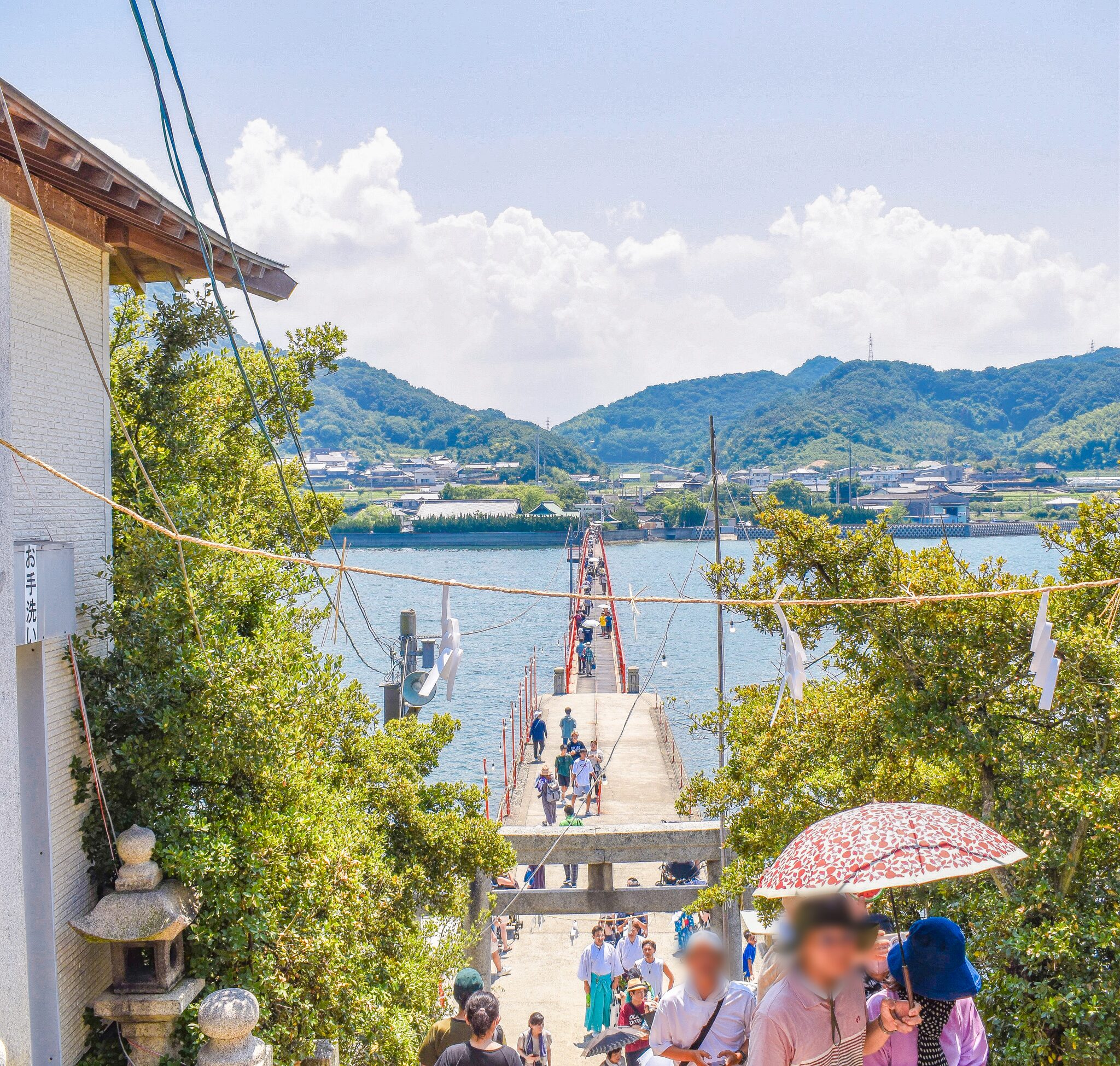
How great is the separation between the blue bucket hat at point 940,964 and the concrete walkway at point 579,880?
894cm

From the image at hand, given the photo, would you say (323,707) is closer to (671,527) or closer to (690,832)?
(690,832)

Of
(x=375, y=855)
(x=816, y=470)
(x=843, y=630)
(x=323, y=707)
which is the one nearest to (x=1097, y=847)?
(x=843, y=630)

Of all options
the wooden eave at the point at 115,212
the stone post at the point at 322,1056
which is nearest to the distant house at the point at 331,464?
the wooden eave at the point at 115,212

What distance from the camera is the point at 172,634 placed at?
598 centimetres

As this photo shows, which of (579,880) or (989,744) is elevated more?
(989,744)

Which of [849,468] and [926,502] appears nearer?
[926,502]

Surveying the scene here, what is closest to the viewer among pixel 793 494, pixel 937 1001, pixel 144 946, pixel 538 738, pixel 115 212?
pixel 937 1001

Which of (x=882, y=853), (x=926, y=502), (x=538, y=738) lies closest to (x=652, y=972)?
(x=882, y=853)

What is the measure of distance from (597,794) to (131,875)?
42.4 feet

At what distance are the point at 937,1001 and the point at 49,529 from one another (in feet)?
17.6

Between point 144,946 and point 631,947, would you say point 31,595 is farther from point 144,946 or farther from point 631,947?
point 631,947

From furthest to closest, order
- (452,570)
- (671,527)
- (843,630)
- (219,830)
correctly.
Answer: (671,527) → (452,570) → (843,630) → (219,830)

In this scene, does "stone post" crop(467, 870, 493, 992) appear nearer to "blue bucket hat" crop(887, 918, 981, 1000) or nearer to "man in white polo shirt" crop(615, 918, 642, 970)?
"man in white polo shirt" crop(615, 918, 642, 970)

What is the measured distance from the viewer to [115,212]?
253 inches
